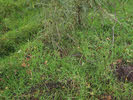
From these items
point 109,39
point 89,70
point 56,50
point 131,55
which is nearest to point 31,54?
point 56,50

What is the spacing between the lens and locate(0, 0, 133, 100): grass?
2.54 meters

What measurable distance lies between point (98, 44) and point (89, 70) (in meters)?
0.59

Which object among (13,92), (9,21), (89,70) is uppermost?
(9,21)

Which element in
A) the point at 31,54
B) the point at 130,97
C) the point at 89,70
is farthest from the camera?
the point at 31,54

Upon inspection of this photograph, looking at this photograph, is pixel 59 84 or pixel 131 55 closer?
pixel 59 84

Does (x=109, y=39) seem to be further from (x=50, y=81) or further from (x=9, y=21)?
(x=9, y=21)

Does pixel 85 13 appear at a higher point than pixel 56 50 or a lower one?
higher

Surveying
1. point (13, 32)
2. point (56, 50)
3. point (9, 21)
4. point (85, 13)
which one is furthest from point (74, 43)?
point (9, 21)

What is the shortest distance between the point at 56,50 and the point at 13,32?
1.01 m

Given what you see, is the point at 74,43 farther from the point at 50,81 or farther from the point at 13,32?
the point at 13,32

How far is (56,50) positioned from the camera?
3.14 meters

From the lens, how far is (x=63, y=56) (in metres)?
3.03

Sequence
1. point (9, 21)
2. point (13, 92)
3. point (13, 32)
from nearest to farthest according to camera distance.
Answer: point (13, 92), point (13, 32), point (9, 21)

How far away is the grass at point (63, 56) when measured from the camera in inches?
100.0
